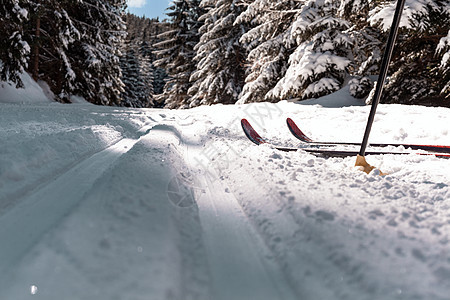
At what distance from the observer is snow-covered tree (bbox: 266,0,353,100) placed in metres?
7.23

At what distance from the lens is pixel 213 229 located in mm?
1528

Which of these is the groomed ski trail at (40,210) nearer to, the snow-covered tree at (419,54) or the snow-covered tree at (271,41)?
the snow-covered tree at (419,54)

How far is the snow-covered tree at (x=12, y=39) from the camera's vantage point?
706 centimetres

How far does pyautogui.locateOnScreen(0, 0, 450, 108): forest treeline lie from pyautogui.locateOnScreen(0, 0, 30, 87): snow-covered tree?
28 mm

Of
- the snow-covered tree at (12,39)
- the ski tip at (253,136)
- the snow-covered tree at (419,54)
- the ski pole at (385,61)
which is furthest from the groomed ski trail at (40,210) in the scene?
the snow-covered tree at (12,39)

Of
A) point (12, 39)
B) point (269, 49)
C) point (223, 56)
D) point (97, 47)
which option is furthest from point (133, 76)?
point (269, 49)

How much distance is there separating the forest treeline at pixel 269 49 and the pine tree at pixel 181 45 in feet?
10.0

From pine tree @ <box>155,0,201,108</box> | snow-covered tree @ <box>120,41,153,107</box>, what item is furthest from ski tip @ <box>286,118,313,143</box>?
snow-covered tree @ <box>120,41,153,107</box>

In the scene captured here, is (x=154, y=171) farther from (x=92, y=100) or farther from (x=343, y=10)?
(x=92, y=100)

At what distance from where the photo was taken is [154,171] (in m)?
2.18

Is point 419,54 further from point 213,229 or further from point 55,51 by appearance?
point 55,51

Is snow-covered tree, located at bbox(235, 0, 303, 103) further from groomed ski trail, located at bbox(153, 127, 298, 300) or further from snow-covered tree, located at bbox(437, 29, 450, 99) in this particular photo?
groomed ski trail, located at bbox(153, 127, 298, 300)

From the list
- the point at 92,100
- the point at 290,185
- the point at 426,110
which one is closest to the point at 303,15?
the point at 426,110

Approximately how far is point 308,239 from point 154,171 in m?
1.47
